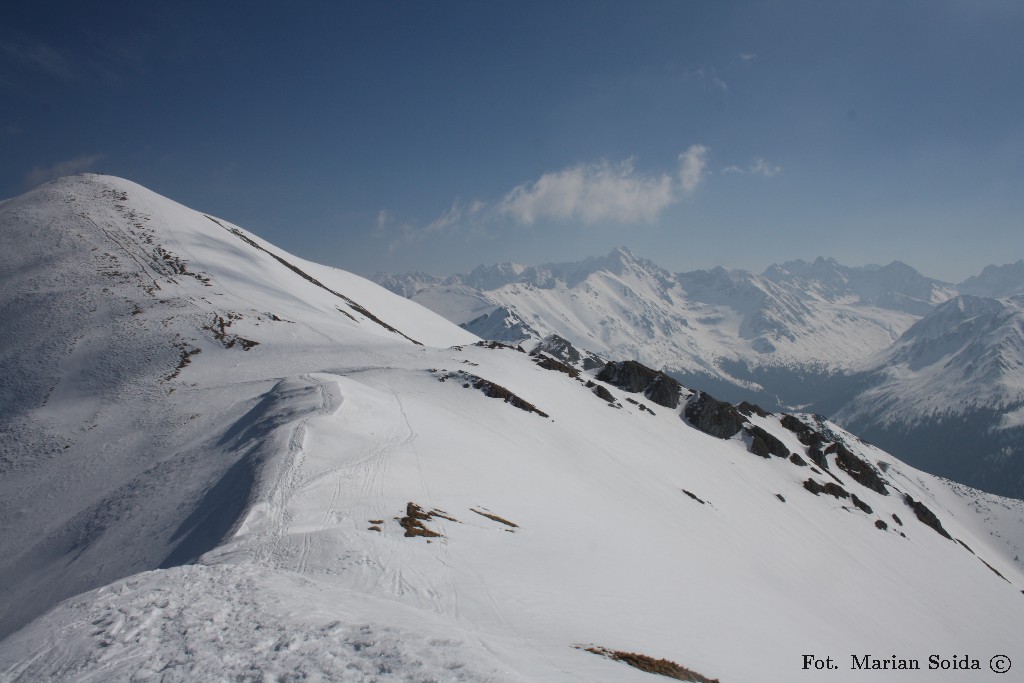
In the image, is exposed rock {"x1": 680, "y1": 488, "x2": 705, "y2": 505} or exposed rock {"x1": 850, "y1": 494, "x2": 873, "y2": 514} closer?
exposed rock {"x1": 680, "y1": 488, "x2": 705, "y2": 505}

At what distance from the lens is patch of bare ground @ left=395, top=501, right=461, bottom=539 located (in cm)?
1481

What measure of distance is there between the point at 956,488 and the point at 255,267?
17612 centimetres

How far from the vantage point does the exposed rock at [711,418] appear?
6356 cm

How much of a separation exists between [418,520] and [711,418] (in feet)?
189

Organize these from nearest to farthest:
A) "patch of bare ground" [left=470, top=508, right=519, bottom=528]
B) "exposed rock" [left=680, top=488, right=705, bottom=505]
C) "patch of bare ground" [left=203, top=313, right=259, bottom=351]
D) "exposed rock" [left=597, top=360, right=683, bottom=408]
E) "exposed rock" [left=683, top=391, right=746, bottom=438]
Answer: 1. "patch of bare ground" [left=470, top=508, right=519, bottom=528]
2. "exposed rock" [left=680, top=488, right=705, bottom=505]
3. "patch of bare ground" [left=203, top=313, right=259, bottom=351]
4. "exposed rock" [left=683, top=391, right=746, bottom=438]
5. "exposed rock" [left=597, top=360, right=683, bottom=408]

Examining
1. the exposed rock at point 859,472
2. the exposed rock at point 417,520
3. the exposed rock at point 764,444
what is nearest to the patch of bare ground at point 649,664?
the exposed rock at point 417,520

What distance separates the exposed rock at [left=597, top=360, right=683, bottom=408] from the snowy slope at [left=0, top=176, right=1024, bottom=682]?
460 mm

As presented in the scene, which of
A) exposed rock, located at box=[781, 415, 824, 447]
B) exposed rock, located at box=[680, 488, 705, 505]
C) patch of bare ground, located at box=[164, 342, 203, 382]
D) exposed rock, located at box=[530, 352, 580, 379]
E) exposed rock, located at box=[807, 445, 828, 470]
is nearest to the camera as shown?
patch of bare ground, located at box=[164, 342, 203, 382]

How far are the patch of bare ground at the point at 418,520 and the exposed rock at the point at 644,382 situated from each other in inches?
2118

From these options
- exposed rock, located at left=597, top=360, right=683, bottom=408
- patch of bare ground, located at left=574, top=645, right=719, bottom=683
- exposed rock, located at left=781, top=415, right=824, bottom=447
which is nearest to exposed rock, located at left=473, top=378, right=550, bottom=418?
patch of bare ground, located at left=574, top=645, right=719, bottom=683

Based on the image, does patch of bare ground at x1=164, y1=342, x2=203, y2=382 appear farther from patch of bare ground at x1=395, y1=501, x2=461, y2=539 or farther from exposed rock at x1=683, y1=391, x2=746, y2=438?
exposed rock at x1=683, y1=391, x2=746, y2=438

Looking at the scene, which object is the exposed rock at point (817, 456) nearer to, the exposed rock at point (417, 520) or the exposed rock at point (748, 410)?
the exposed rock at point (748, 410)

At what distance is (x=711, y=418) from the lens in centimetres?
6406

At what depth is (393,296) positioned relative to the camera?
4488 inches
